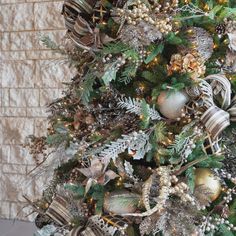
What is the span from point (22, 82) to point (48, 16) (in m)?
0.37

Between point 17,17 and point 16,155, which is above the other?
point 17,17

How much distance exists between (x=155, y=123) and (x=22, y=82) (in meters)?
1.40

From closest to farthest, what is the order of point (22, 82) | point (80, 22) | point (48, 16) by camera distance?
point (80, 22), point (48, 16), point (22, 82)

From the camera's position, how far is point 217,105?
2.37 ft

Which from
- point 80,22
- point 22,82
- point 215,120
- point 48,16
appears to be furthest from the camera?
point 22,82

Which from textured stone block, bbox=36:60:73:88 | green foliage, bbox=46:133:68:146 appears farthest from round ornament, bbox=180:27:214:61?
textured stone block, bbox=36:60:73:88

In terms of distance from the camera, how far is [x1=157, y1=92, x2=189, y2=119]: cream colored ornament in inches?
28.4

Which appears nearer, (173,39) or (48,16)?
(173,39)

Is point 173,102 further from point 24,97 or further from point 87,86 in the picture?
point 24,97

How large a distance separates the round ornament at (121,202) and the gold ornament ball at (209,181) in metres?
0.12

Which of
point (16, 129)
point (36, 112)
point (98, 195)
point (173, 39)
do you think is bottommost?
point (16, 129)

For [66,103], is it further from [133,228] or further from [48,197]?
[133,228]

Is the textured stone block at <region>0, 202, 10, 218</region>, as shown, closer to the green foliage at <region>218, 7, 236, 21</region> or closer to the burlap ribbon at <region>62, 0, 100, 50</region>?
the burlap ribbon at <region>62, 0, 100, 50</region>

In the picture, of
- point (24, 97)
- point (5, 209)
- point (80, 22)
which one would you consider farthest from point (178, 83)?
point (5, 209)
